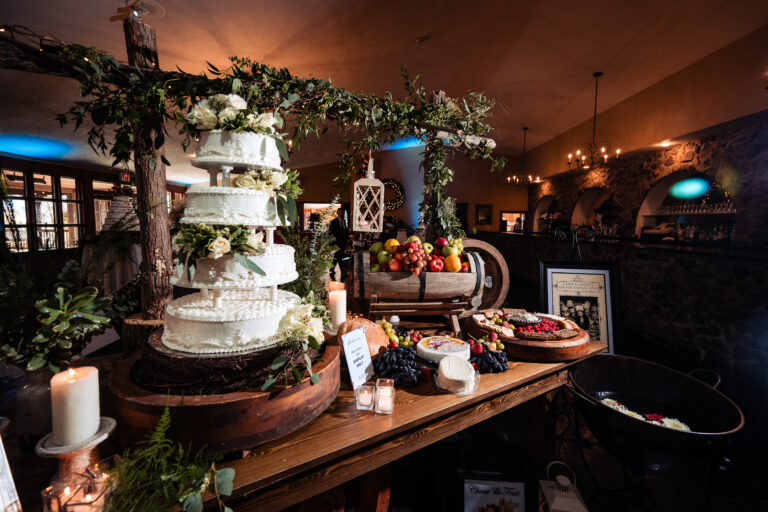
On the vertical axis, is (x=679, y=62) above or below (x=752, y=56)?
above

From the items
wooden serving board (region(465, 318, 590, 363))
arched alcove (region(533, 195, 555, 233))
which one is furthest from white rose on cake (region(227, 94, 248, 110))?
arched alcove (region(533, 195, 555, 233))

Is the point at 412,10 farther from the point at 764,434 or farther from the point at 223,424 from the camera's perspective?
the point at 764,434

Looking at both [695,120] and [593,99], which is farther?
[593,99]

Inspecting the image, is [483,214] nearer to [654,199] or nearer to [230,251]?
→ [654,199]

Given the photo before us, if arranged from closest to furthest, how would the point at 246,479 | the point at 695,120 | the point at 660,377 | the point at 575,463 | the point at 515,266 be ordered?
1. the point at 246,479
2. the point at 660,377
3. the point at 575,463
4. the point at 695,120
5. the point at 515,266

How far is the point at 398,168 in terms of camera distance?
10742mm

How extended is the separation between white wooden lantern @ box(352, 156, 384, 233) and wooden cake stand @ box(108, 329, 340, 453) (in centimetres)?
183

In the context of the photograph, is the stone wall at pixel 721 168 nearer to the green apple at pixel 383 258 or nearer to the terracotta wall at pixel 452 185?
the terracotta wall at pixel 452 185

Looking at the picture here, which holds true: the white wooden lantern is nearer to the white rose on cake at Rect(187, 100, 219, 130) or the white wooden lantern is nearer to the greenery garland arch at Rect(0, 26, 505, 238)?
the greenery garland arch at Rect(0, 26, 505, 238)

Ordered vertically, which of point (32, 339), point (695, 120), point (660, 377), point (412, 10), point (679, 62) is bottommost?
point (660, 377)

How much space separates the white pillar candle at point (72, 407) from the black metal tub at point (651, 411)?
5.90ft

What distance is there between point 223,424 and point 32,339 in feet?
2.14

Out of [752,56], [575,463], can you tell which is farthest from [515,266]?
[575,463]

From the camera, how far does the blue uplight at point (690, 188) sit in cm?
627
